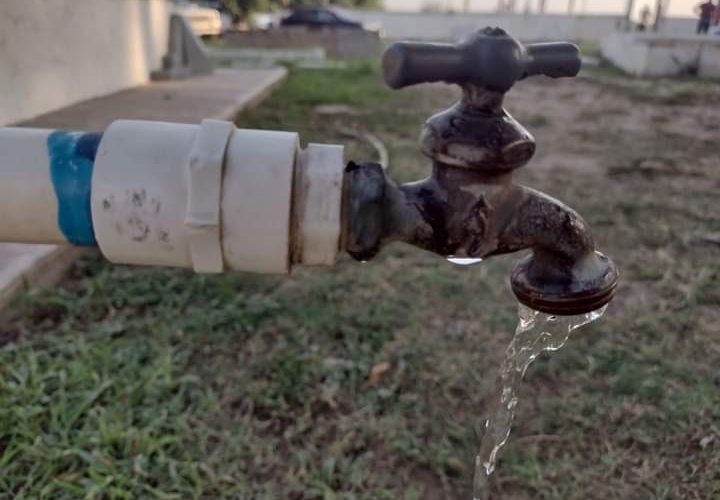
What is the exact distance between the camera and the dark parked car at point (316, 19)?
13.8 metres

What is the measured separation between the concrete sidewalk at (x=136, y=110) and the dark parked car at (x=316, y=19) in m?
7.61

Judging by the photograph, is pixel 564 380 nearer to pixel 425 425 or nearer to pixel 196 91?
pixel 425 425

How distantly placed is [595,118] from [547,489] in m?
4.54

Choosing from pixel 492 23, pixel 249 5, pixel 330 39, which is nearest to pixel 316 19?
pixel 330 39

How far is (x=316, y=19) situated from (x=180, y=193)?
14.2 meters

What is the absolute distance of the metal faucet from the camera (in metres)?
0.71

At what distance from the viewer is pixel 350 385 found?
5.51ft

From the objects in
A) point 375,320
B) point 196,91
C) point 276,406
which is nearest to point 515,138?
point 276,406

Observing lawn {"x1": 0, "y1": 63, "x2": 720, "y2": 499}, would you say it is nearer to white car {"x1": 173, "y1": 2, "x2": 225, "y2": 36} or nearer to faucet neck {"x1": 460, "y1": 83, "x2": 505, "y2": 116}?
faucet neck {"x1": 460, "y1": 83, "x2": 505, "y2": 116}

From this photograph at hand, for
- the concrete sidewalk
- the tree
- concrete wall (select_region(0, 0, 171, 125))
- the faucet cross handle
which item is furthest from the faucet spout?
the tree

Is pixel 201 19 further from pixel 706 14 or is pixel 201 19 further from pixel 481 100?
pixel 481 100

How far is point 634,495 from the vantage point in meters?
1.38

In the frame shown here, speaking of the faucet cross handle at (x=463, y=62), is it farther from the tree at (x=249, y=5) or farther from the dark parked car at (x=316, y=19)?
Answer: the tree at (x=249, y=5)

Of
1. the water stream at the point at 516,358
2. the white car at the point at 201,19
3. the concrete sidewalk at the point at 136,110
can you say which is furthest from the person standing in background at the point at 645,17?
the water stream at the point at 516,358
